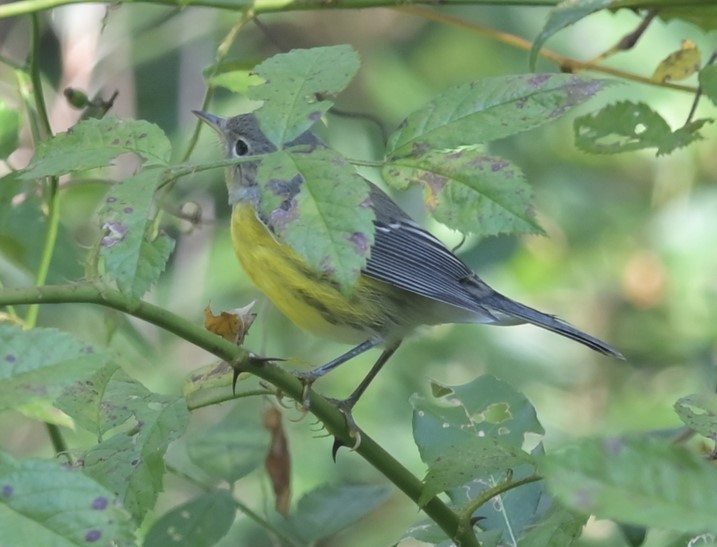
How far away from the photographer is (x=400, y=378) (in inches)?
134

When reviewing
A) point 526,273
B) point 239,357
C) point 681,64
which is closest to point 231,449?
point 239,357

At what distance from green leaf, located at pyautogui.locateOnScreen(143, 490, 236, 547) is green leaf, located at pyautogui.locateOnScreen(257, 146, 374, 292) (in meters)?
0.60

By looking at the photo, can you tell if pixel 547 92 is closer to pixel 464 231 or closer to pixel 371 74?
pixel 464 231

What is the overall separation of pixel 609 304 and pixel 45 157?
115 inches

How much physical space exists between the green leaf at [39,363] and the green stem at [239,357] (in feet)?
0.45

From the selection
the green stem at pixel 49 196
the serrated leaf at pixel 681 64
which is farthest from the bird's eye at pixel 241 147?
the serrated leaf at pixel 681 64

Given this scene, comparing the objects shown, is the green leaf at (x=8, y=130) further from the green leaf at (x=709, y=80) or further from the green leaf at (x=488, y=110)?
the green leaf at (x=709, y=80)

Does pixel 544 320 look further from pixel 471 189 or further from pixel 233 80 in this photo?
pixel 471 189

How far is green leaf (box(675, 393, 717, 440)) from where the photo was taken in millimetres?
1029

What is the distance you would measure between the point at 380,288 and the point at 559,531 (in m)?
1.19

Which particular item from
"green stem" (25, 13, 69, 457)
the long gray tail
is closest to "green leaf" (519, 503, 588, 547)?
"green stem" (25, 13, 69, 457)

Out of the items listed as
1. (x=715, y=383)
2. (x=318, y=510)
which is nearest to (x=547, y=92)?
(x=318, y=510)

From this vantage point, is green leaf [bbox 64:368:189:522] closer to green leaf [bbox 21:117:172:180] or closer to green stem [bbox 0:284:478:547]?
green stem [bbox 0:284:478:547]

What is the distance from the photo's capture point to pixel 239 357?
1.01m
